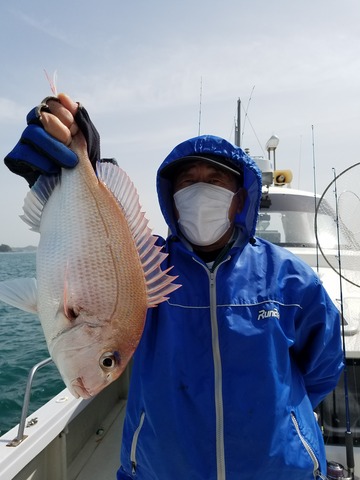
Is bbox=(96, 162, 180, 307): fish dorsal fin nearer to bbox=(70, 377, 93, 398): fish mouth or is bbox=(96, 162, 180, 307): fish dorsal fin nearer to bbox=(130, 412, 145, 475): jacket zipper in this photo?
bbox=(70, 377, 93, 398): fish mouth

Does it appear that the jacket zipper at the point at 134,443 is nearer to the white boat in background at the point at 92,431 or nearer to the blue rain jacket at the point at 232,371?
the blue rain jacket at the point at 232,371

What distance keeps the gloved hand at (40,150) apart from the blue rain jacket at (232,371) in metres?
0.57

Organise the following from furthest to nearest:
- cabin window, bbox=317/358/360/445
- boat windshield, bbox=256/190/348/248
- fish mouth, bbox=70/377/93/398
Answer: boat windshield, bbox=256/190/348/248 < cabin window, bbox=317/358/360/445 < fish mouth, bbox=70/377/93/398

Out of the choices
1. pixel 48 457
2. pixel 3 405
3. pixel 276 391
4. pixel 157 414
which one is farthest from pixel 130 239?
pixel 3 405

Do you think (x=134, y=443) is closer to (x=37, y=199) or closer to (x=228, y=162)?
(x=37, y=199)

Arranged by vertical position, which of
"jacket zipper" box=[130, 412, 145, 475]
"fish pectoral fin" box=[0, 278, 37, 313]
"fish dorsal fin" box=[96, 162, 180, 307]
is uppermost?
"fish dorsal fin" box=[96, 162, 180, 307]

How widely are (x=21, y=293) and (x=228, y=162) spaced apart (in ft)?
3.82

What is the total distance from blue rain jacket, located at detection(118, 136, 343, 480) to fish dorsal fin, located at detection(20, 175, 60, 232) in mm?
646

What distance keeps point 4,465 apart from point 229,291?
5.71 ft

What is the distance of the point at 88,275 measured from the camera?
1.42 meters

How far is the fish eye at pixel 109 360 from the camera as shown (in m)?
1.33

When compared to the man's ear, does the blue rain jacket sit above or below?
below

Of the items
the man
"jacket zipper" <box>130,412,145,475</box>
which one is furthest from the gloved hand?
"jacket zipper" <box>130,412,145,475</box>

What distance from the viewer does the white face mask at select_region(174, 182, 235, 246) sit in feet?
6.31
